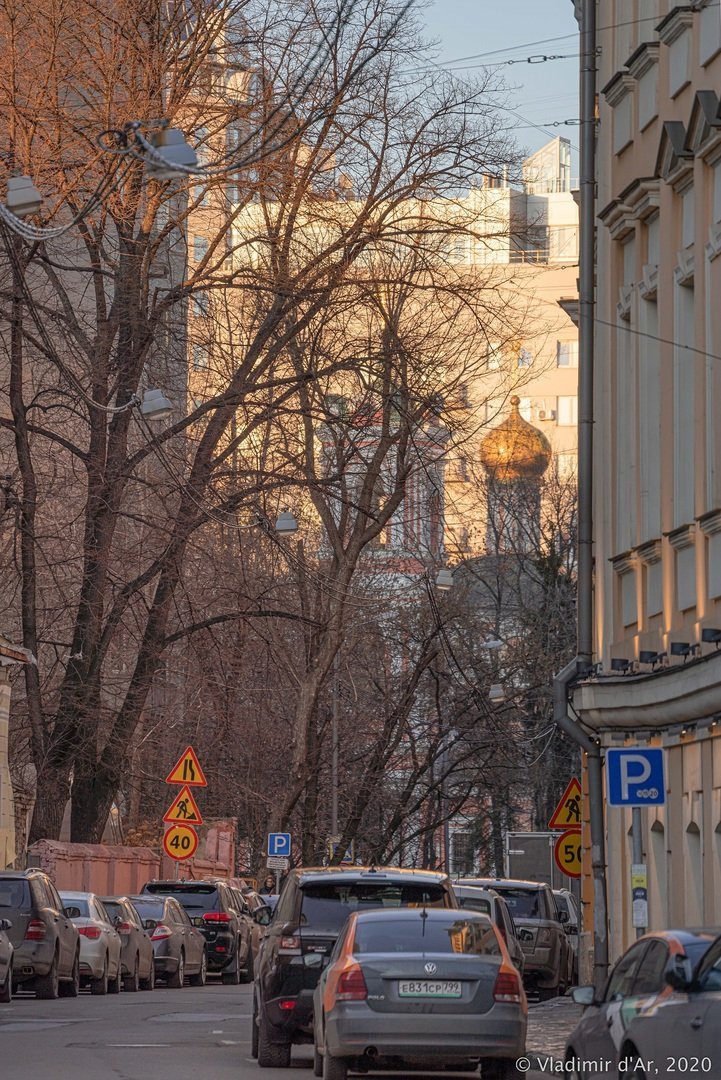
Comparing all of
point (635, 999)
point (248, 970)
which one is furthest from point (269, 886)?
point (635, 999)

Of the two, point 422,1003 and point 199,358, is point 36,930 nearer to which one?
point 199,358

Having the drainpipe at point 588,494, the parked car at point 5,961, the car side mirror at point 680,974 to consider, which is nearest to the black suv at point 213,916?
the parked car at point 5,961

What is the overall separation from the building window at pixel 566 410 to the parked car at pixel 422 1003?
103098 mm

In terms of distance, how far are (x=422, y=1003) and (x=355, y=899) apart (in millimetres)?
2852

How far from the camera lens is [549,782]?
64750 mm

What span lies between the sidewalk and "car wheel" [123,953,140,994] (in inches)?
285

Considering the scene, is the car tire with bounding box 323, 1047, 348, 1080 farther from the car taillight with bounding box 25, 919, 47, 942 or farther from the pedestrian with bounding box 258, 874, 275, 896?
the pedestrian with bounding box 258, 874, 275, 896

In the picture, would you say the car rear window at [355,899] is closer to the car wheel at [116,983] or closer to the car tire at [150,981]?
the car wheel at [116,983]

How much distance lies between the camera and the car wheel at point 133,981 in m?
31.3

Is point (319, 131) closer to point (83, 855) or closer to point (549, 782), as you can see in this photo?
point (83, 855)

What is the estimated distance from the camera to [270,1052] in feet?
55.9

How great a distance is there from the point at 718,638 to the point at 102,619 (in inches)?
677

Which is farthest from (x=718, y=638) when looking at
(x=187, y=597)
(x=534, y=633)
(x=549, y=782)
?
(x=549, y=782)

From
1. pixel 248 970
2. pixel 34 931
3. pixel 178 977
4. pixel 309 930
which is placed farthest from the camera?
pixel 248 970
